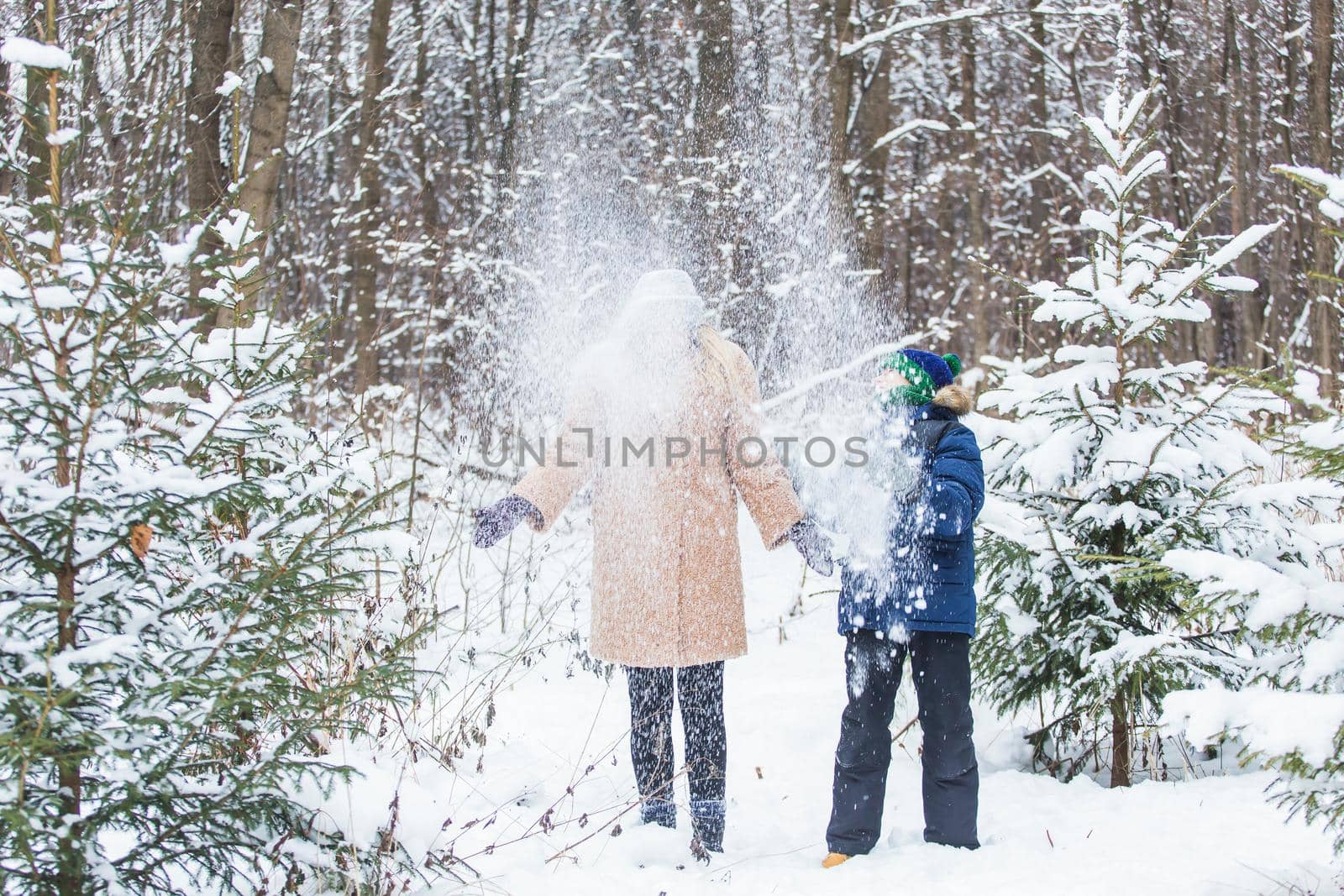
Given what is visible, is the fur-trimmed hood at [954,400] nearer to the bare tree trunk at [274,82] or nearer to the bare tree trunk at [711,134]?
the bare tree trunk at [274,82]

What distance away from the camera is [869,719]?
309 cm

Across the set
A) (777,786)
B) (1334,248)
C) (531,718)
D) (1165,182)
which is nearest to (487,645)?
(531,718)

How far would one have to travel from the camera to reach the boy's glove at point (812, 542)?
3123mm

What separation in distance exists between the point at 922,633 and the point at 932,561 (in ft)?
0.80

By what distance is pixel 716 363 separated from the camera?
3.27 m

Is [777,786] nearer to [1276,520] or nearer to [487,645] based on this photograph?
[1276,520]

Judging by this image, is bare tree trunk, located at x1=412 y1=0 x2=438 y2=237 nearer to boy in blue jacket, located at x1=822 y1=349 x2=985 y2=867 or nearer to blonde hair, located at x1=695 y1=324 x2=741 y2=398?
blonde hair, located at x1=695 y1=324 x2=741 y2=398

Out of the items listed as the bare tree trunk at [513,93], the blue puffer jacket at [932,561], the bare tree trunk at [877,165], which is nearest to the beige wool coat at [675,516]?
the blue puffer jacket at [932,561]

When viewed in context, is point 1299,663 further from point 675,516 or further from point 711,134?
point 711,134

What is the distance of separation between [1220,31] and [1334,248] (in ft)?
17.0

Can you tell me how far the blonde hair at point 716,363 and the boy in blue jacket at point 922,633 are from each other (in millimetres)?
568

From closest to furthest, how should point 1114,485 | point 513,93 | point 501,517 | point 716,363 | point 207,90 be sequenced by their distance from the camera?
point 501,517 → point 716,363 → point 1114,485 → point 207,90 → point 513,93

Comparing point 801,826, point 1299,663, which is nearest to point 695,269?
point 801,826

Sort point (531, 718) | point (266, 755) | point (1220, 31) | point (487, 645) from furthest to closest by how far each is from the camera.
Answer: point (1220, 31), point (487, 645), point (531, 718), point (266, 755)
